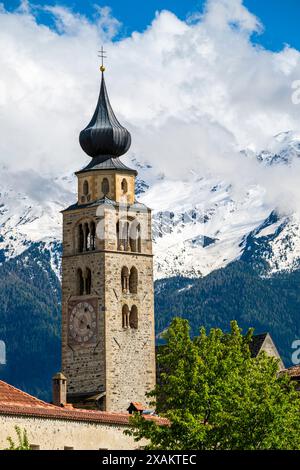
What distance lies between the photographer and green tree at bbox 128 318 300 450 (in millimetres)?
87750

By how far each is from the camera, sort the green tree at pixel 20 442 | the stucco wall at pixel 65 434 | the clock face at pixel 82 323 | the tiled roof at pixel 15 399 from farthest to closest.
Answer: the clock face at pixel 82 323
the tiled roof at pixel 15 399
the stucco wall at pixel 65 434
the green tree at pixel 20 442

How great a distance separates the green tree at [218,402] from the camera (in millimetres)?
87750

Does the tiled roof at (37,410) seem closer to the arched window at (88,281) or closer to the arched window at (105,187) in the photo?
the arched window at (88,281)

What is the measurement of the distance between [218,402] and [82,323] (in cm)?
3684

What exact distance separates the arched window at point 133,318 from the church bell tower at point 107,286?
70 millimetres

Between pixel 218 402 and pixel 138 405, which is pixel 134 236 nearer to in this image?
pixel 138 405

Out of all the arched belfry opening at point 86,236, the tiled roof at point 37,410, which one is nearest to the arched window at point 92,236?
the arched belfry opening at point 86,236

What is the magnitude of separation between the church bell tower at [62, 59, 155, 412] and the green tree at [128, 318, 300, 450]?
2694 cm

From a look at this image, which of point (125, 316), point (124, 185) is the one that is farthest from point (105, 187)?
point (125, 316)

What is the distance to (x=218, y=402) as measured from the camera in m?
89.4
